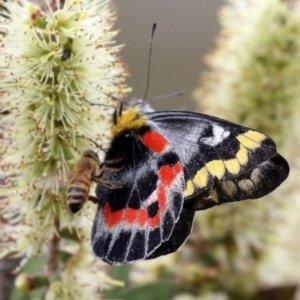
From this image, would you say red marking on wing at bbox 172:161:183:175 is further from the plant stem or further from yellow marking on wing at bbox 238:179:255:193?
the plant stem

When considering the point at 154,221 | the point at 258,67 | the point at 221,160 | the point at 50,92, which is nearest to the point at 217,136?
the point at 221,160

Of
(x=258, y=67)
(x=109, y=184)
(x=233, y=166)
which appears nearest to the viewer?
(x=233, y=166)

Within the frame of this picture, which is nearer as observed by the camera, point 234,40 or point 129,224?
point 129,224

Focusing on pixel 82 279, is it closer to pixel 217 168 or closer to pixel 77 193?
pixel 77 193

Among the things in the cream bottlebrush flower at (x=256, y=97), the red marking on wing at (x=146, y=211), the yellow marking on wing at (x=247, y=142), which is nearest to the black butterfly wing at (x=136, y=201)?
the red marking on wing at (x=146, y=211)

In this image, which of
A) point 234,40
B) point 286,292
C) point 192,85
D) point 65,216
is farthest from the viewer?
point 192,85

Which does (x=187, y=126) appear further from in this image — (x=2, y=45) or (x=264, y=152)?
(x=2, y=45)

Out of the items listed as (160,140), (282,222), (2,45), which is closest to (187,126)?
(160,140)
